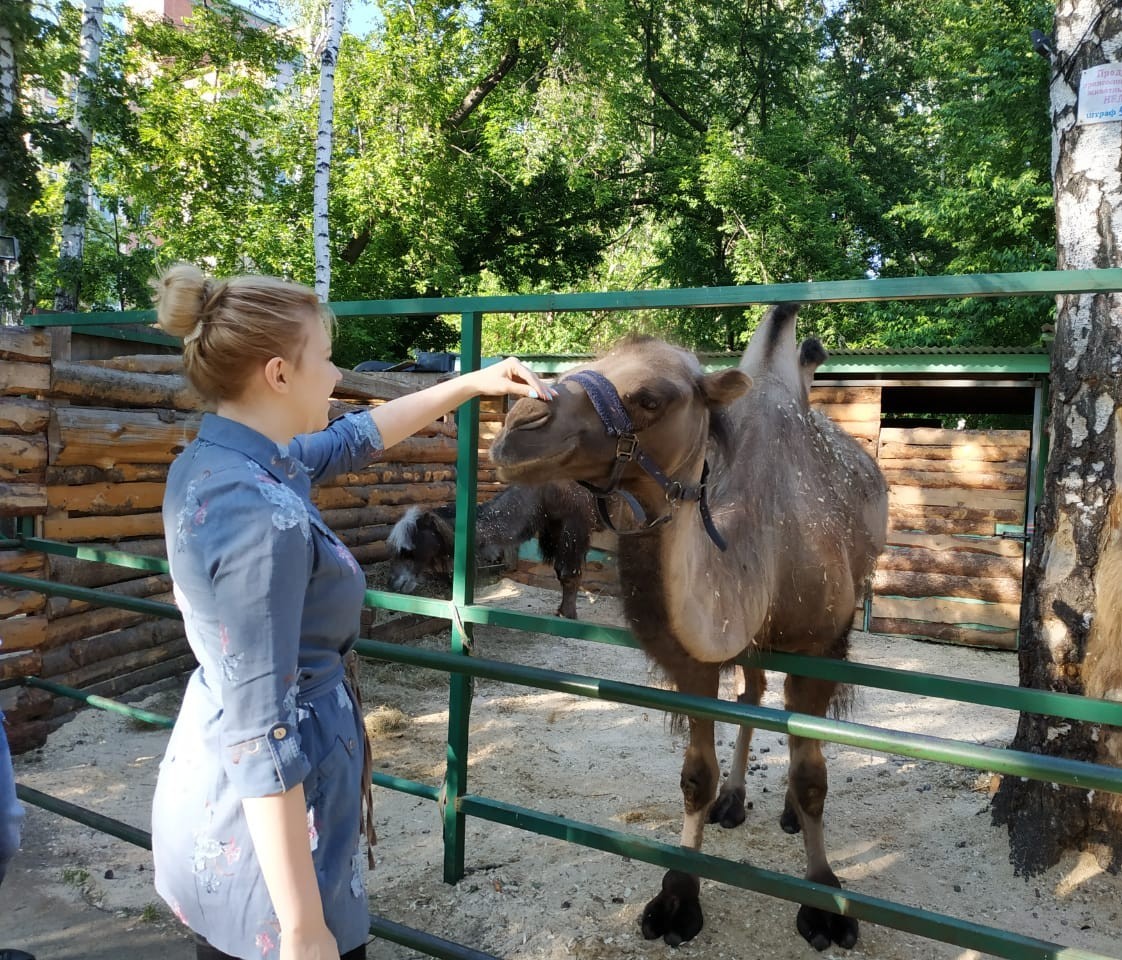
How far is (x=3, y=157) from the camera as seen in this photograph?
9.36m

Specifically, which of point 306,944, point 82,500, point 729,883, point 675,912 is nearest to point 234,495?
point 306,944

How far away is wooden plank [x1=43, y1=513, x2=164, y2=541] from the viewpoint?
4879 mm

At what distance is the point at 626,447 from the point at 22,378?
3783 mm

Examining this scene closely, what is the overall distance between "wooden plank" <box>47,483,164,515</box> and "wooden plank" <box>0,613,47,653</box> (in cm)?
63

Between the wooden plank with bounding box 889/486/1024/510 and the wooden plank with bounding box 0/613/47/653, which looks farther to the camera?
the wooden plank with bounding box 889/486/1024/510

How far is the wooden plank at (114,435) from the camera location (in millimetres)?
4812

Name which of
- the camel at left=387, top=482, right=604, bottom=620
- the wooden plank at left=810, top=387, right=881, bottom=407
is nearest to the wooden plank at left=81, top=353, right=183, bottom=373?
the camel at left=387, top=482, right=604, bottom=620

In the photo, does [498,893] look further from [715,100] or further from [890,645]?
[715,100]

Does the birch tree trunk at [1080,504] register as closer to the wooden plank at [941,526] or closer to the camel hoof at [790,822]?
the camel hoof at [790,822]

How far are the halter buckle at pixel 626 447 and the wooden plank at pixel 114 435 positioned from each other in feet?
9.90

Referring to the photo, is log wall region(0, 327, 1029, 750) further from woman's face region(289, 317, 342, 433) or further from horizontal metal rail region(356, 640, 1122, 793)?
horizontal metal rail region(356, 640, 1122, 793)

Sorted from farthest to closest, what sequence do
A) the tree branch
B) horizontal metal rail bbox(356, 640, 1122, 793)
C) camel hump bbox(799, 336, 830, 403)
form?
1. the tree branch
2. camel hump bbox(799, 336, 830, 403)
3. horizontal metal rail bbox(356, 640, 1122, 793)

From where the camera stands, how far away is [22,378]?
4.57 metres

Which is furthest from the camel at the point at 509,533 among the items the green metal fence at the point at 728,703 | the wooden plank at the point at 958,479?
the green metal fence at the point at 728,703
